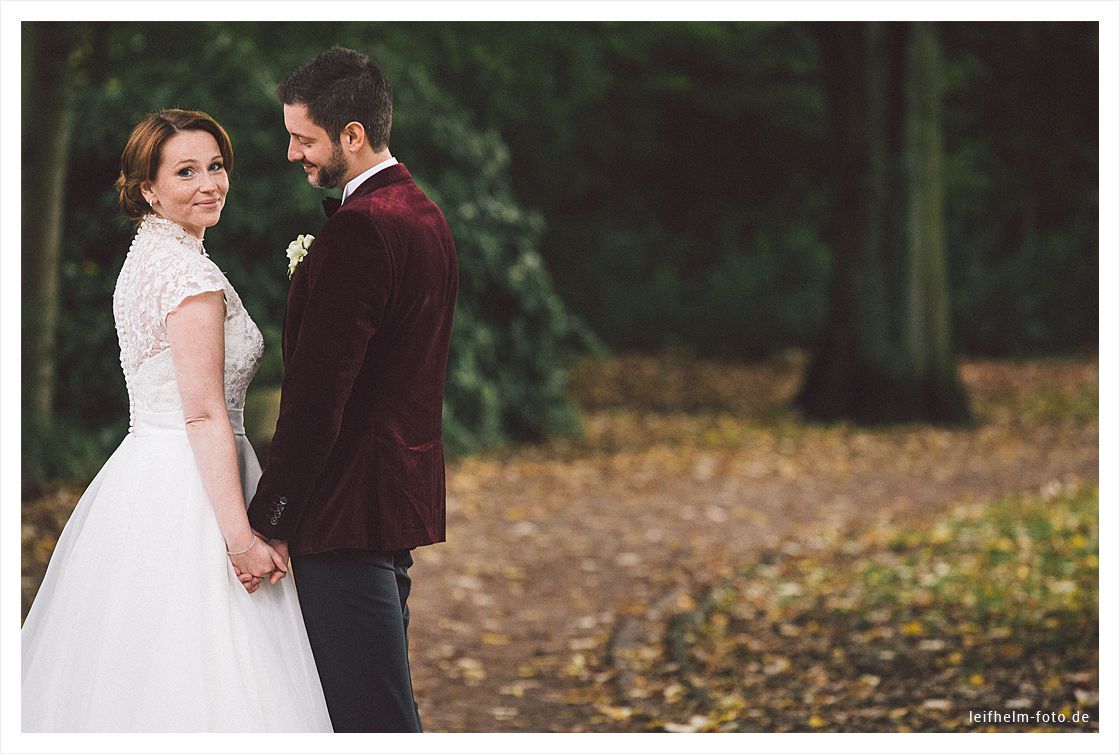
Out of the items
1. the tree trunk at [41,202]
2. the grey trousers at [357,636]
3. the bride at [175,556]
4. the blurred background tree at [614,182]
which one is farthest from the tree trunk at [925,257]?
the bride at [175,556]

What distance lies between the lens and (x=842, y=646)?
6.36 meters

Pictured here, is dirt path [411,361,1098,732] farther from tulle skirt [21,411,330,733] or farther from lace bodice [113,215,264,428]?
lace bodice [113,215,264,428]

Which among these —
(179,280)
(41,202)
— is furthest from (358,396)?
(41,202)

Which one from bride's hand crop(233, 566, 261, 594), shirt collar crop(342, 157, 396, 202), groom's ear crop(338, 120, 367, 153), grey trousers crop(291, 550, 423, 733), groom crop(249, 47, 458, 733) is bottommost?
grey trousers crop(291, 550, 423, 733)

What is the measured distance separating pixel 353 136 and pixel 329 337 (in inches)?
18.8

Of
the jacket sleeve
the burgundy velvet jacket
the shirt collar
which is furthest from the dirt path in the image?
the shirt collar

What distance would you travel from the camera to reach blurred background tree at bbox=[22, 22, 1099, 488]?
11.0 m

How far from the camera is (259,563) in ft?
10.5

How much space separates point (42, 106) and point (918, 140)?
339 inches

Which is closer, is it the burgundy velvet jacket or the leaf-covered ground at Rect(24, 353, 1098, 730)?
the burgundy velvet jacket

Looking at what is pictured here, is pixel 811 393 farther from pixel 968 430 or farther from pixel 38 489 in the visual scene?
pixel 38 489

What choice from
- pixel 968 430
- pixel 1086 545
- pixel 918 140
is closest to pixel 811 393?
pixel 968 430

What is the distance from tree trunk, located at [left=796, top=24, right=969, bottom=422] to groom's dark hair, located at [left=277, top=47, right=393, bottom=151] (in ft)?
37.4

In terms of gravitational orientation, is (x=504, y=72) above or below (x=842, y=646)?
above
